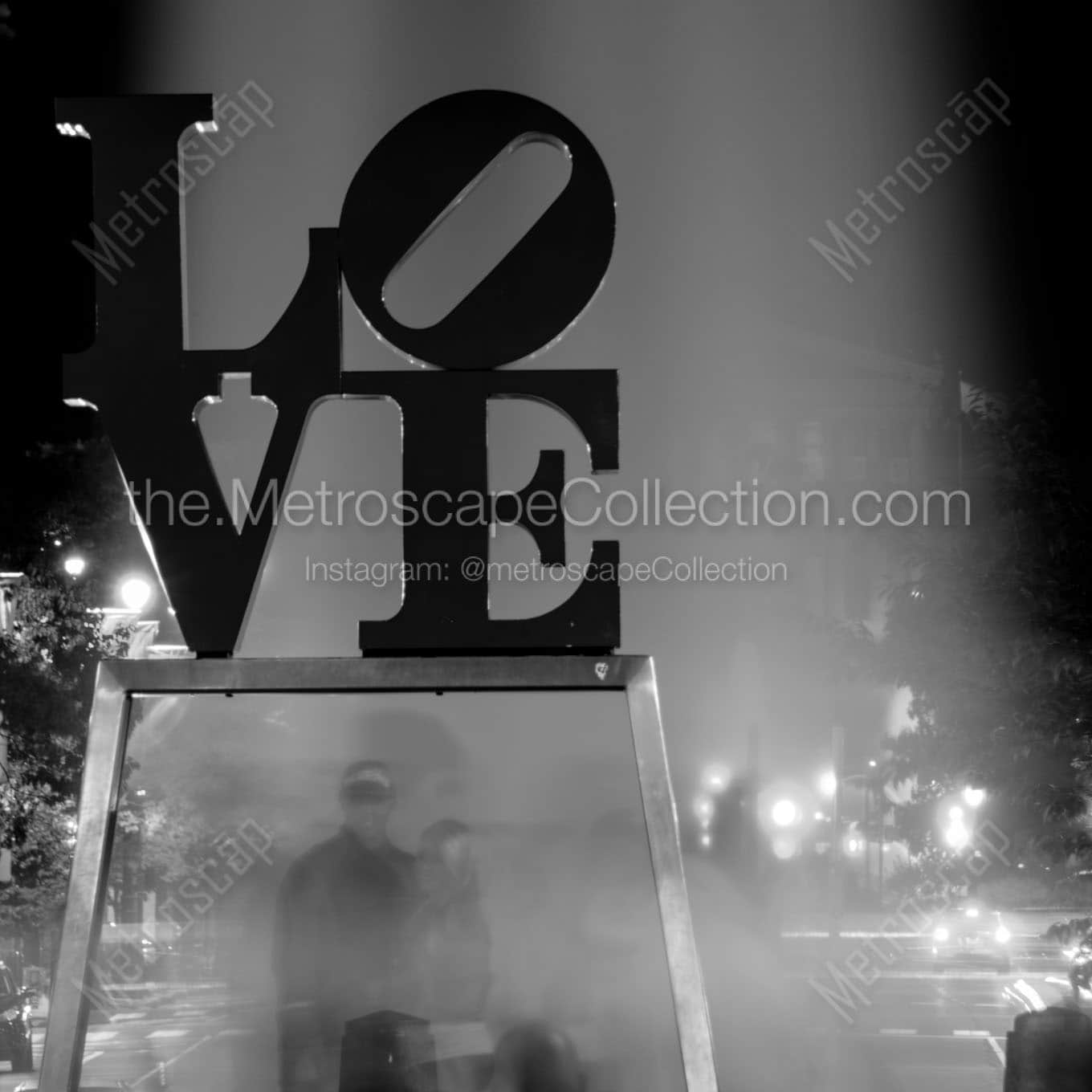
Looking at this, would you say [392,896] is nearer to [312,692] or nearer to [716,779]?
[312,692]

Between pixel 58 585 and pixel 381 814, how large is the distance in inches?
233

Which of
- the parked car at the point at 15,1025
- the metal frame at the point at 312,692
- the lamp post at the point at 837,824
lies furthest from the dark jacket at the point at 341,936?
the parked car at the point at 15,1025

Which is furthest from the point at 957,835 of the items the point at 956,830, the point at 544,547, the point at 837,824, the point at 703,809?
the point at 544,547

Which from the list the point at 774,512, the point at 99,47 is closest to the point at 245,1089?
the point at 99,47

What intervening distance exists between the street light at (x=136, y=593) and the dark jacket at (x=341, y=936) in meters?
5.62

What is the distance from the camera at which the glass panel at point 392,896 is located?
3.15 m

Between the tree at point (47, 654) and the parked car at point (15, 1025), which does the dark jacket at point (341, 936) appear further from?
the parked car at point (15, 1025)

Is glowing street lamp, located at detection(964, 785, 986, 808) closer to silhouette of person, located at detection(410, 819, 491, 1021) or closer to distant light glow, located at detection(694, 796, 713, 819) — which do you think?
distant light glow, located at detection(694, 796, 713, 819)

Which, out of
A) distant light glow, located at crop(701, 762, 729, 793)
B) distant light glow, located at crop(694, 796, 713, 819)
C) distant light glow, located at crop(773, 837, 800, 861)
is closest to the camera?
distant light glow, located at crop(701, 762, 729, 793)

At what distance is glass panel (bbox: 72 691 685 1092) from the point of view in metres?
3.15

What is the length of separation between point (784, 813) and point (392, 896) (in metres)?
3.40

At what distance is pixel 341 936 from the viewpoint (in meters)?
3.20

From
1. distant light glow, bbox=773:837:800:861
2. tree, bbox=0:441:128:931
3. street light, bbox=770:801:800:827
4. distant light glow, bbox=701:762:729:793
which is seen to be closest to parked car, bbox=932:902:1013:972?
distant light glow, bbox=773:837:800:861

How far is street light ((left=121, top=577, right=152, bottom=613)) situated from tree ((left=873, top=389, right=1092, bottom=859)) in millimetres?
4096
